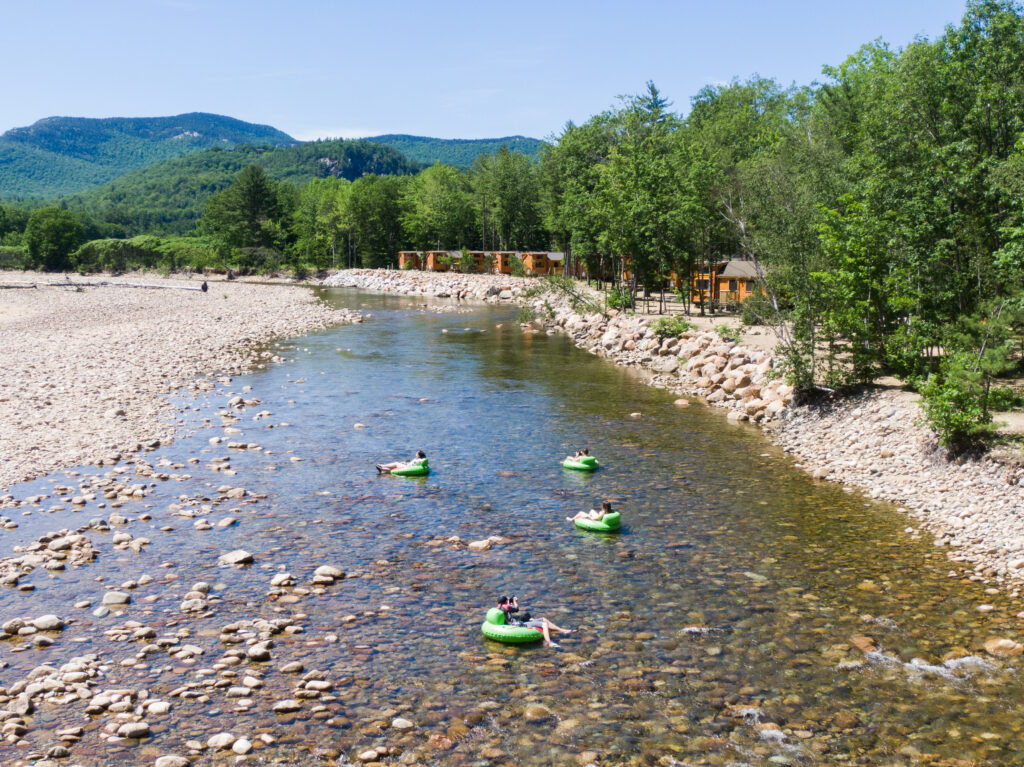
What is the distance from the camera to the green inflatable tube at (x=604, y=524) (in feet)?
58.7

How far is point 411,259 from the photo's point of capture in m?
134

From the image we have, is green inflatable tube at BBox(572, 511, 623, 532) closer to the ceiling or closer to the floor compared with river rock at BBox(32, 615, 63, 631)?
closer to the ceiling

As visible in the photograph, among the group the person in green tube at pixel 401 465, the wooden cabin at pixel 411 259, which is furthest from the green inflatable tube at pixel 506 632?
the wooden cabin at pixel 411 259

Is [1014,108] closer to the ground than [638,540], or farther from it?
farther from it

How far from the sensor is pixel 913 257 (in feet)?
83.1

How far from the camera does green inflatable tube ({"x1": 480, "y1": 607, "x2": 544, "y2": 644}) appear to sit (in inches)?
506

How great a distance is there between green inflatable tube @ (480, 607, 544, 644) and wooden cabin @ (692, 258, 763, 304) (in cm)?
4753

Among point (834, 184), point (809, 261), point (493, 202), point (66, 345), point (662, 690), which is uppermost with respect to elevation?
point (493, 202)

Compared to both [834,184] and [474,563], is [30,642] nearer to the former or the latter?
[474,563]

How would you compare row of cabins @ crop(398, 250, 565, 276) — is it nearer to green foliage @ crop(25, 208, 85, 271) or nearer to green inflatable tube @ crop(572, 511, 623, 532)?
green foliage @ crop(25, 208, 85, 271)

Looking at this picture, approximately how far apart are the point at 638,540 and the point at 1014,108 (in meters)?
20.4

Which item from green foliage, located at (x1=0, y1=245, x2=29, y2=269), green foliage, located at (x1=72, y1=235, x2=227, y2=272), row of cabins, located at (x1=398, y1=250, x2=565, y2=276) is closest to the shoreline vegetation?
row of cabins, located at (x1=398, y1=250, x2=565, y2=276)

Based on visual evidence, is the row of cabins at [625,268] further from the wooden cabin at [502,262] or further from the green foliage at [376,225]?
the green foliage at [376,225]

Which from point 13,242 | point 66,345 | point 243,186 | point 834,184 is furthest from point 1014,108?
point 13,242
